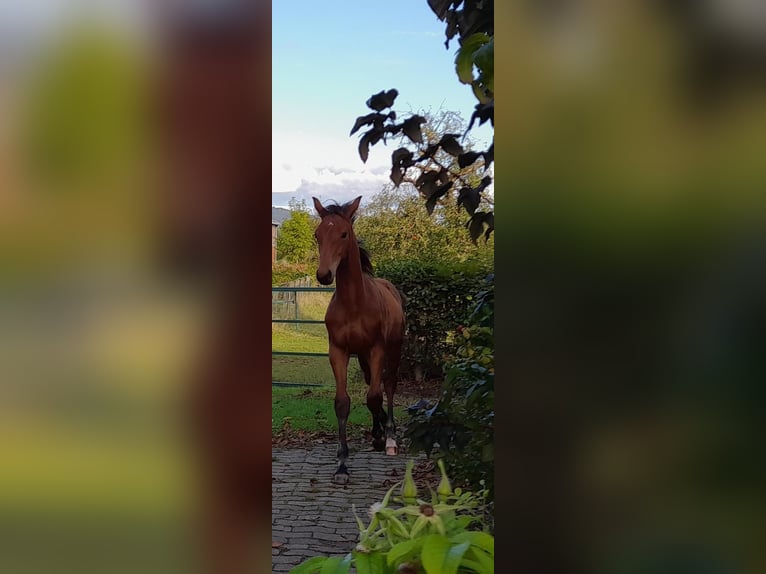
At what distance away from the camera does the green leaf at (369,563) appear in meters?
0.97

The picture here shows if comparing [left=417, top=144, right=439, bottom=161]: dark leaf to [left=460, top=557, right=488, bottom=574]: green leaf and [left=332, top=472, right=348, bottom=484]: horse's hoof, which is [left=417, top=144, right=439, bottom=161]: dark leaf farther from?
[left=332, top=472, right=348, bottom=484]: horse's hoof

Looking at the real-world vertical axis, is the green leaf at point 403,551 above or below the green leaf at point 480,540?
below

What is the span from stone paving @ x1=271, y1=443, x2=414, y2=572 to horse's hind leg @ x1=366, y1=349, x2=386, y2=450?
14 centimetres

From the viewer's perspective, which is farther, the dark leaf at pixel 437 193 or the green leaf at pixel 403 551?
the dark leaf at pixel 437 193

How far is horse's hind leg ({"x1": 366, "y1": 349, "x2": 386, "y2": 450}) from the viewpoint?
551 cm

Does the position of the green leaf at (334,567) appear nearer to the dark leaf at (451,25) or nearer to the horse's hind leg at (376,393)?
the dark leaf at (451,25)

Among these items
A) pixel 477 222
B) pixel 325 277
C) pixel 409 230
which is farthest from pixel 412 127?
pixel 409 230
